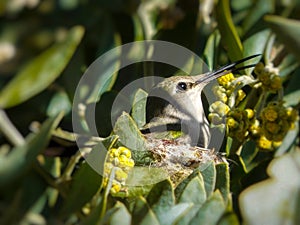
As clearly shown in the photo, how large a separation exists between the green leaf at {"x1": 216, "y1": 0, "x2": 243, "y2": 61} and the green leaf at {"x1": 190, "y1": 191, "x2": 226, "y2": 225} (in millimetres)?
831

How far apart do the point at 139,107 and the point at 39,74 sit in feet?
1.10

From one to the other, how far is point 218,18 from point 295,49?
2.23 ft

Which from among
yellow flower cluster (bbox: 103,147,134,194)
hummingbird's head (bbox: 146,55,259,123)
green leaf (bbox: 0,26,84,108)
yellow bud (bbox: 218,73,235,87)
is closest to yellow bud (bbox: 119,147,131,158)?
yellow flower cluster (bbox: 103,147,134,194)

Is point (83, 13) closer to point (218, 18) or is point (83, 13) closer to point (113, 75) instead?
point (113, 75)

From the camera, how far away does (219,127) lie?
224 centimetres

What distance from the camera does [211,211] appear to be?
159 centimetres

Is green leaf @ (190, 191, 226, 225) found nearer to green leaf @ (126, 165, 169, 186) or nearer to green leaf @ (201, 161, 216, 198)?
green leaf @ (201, 161, 216, 198)

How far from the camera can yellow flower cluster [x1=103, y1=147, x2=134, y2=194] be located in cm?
197

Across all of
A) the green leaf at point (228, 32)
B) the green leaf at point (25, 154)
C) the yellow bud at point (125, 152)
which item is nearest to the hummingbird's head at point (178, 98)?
the green leaf at point (228, 32)

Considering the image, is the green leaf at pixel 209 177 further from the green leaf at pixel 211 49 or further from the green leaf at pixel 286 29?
the green leaf at pixel 211 49

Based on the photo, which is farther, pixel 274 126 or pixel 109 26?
pixel 109 26

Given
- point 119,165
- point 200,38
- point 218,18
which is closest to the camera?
point 119,165

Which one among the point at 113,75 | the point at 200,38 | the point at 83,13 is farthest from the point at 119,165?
the point at 83,13

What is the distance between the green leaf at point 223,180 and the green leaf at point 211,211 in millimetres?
209
